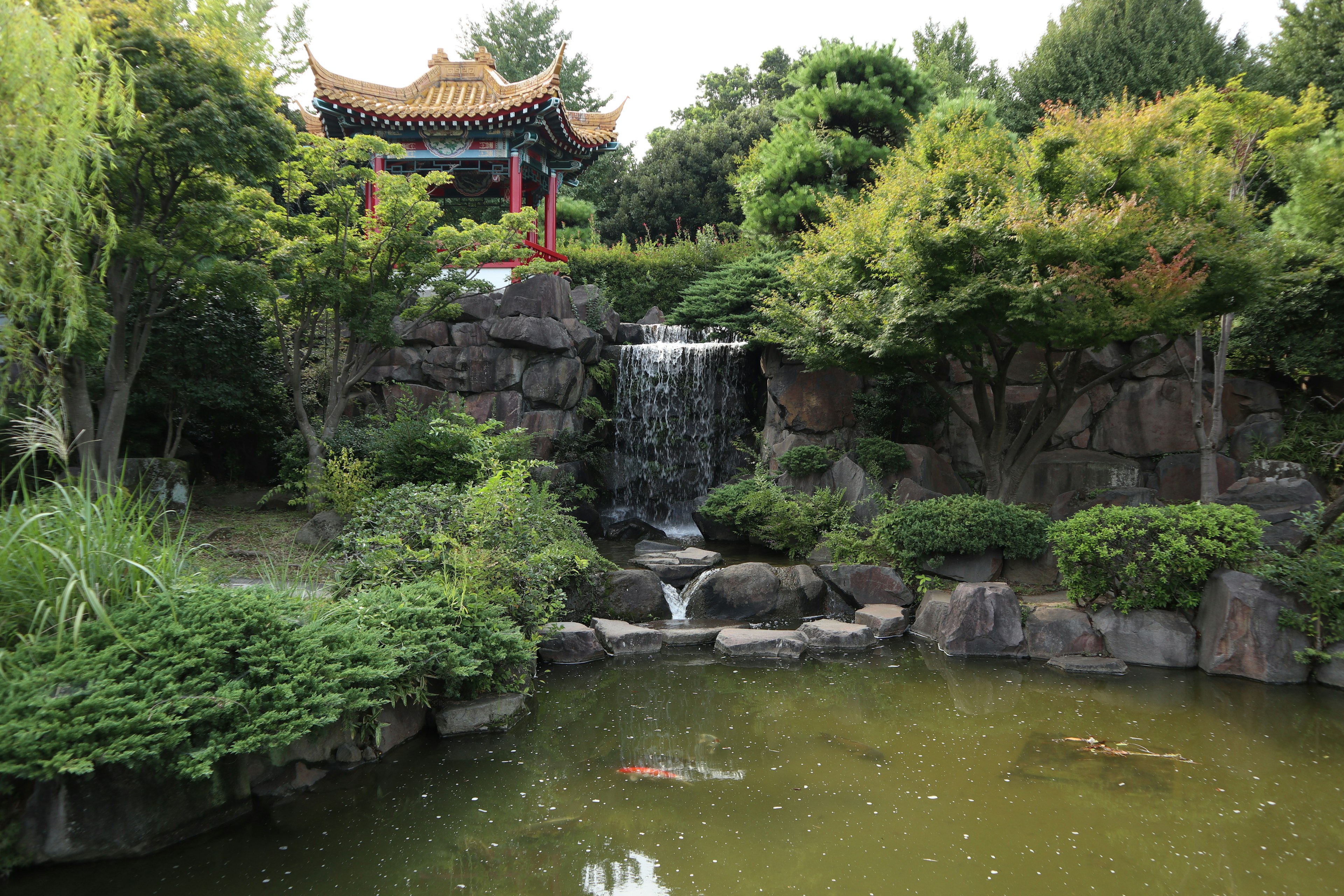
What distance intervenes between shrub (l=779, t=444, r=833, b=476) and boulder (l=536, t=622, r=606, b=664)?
16.1 ft

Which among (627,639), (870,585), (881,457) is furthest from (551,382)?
(870,585)

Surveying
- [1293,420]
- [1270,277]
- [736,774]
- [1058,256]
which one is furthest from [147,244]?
[1293,420]

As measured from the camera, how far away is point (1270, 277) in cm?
786

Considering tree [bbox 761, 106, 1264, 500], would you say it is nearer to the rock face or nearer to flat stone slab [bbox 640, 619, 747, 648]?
the rock face

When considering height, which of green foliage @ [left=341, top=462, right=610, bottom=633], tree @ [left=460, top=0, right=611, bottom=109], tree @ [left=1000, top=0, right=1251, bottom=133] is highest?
tree @ [left=460, top=0, right=611, bottom=109]

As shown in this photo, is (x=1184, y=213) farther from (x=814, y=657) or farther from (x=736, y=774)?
(x=736, y=774)

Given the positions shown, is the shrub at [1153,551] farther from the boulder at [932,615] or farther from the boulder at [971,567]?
the boulder at [932,615]

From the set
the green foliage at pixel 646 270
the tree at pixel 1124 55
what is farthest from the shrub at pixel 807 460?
the tree at pixel 1124 55

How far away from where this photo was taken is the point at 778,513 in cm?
999

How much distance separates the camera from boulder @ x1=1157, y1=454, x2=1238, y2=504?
984cm

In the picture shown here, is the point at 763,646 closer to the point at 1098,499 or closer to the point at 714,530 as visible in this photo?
the point at 714,530

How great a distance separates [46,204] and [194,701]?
293 centimetres

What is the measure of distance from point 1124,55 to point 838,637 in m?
15.9

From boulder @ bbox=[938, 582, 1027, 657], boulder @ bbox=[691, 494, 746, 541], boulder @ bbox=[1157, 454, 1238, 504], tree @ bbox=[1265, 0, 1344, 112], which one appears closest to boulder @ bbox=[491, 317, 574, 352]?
boulder @ bbox=[691, 494, 746, 541]
